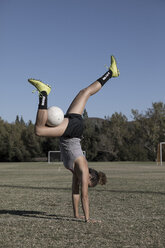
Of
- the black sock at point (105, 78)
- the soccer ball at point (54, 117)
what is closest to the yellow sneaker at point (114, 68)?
the black sock at point (105, 78)

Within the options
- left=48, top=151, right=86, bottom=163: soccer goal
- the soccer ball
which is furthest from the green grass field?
left=48, top=151, right=86, bottom=163: soccer goal

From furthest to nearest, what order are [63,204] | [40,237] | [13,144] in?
[13,144] → [63,204] → [40,237]

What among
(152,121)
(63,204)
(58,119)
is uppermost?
(152,121)

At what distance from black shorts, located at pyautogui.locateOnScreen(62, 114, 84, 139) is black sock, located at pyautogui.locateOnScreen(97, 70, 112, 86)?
114 centimetres

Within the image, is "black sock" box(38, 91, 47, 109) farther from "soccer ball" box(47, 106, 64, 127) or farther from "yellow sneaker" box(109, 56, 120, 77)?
"yellow sneaker" box(109, 56, 120, 77)

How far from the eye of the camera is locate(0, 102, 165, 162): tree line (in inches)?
2773

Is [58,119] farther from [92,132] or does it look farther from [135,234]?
[92,132]

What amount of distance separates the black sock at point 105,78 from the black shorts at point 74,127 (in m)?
1.14

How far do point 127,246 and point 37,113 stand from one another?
9.05 ft

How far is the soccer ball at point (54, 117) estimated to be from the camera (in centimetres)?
576

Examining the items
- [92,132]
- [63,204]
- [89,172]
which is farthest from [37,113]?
[92,132]

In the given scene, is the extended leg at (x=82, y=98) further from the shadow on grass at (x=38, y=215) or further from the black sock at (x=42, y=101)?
the shadow on grass at (x=38, y=215)

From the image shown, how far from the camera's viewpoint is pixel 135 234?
15.6 feet

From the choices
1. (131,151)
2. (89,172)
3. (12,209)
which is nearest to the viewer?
(89,172)
